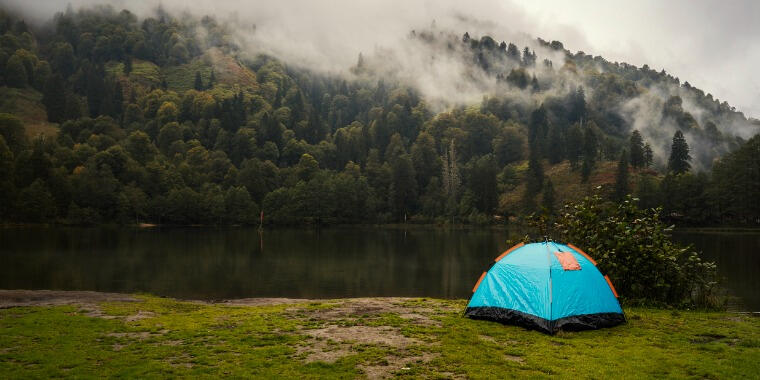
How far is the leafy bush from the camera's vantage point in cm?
2289

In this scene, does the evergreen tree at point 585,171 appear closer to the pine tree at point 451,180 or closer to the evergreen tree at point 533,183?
the evergreen tree at point 533,183

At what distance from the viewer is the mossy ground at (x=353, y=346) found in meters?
12.7

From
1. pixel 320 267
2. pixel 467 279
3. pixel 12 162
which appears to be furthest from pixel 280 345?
pixel 12 162

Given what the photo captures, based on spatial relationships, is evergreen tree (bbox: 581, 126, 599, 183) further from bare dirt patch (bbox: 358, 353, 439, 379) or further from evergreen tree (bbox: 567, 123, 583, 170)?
bare dirt patch (bbox: 358, 353, 439, 379)

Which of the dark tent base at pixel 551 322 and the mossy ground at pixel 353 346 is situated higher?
the dark tent base at pixel 551 322

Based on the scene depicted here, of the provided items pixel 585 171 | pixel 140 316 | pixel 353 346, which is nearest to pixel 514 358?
pixel 353 346

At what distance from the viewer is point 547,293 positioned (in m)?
17.8

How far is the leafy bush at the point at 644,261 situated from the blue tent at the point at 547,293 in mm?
4361

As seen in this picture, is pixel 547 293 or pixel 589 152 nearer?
pixel 547 293

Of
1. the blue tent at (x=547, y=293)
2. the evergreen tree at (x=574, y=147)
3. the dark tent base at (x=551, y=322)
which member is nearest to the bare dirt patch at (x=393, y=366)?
the dark tent base at (x=551, y=322)

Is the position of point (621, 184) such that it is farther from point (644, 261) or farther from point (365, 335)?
point (365, 335)

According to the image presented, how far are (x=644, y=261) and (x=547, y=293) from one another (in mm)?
8040

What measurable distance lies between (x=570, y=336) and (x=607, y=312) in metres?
2.52

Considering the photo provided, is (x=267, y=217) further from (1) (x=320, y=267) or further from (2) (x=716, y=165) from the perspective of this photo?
(2) (x=716, y=165)
